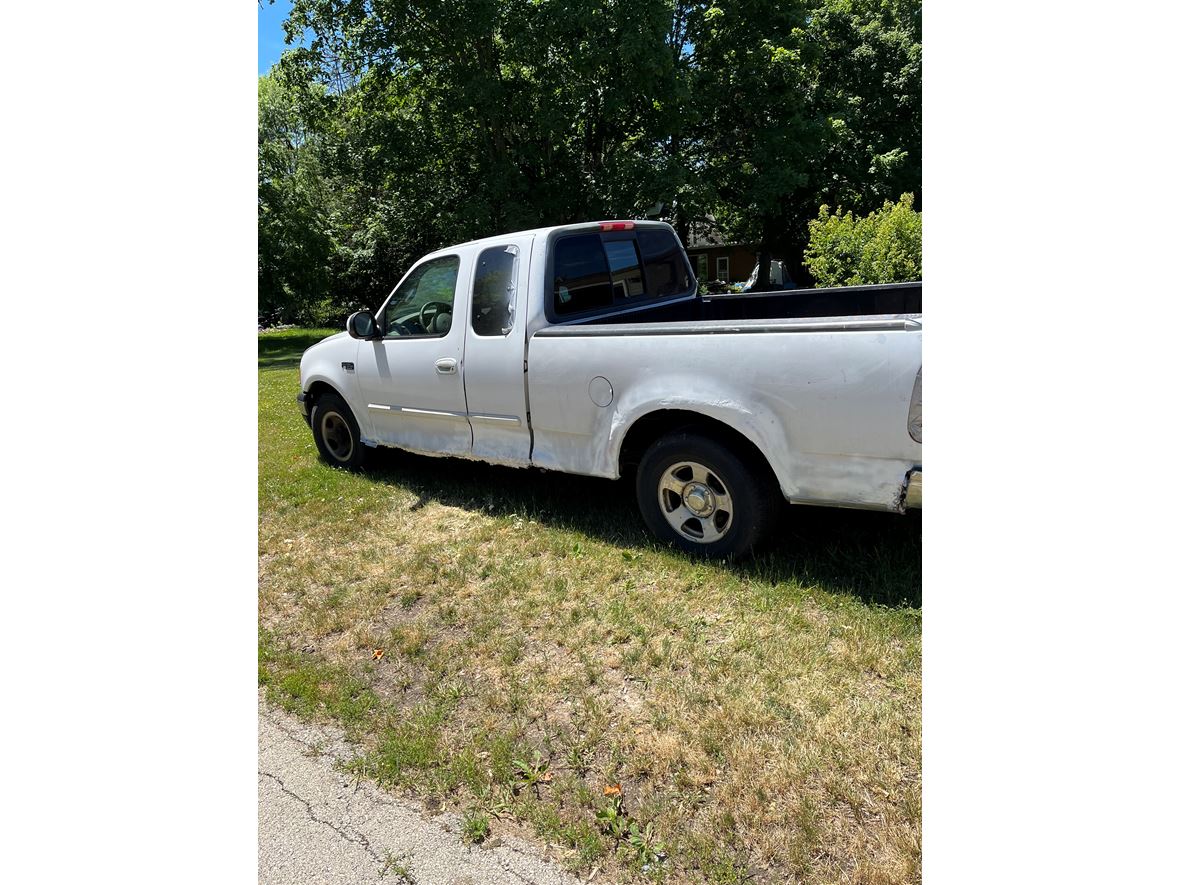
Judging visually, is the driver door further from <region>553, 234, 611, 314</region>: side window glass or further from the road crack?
the road crack

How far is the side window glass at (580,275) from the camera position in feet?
17.6

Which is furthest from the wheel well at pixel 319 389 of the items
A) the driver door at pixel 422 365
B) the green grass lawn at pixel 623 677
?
the green grass lawn at pixel 623 677

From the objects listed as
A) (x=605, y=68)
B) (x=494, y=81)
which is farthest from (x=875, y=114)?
(x=494, y=81)

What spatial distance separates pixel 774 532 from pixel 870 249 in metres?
6.46

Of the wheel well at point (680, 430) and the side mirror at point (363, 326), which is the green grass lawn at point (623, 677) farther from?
the side mirror at point (363, 326)

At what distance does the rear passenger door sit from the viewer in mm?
5207

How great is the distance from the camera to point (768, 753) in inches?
112

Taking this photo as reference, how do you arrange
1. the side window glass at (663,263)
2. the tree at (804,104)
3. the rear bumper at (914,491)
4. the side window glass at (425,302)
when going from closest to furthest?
the rear bumper at (914,491) → the side window glass at (425,302) → the side window glass at (663,263) → the tree at (804,104)

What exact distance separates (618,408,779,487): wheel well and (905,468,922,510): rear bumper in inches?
28.8

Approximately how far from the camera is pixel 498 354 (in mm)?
5289

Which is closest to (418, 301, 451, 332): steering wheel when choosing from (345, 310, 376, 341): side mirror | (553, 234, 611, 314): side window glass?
(345, 310, 376, 341): side mirror

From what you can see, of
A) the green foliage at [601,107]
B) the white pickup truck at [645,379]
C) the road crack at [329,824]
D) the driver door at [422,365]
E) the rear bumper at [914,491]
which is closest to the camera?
the road crack at [329,824]

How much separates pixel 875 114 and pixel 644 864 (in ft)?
94.1

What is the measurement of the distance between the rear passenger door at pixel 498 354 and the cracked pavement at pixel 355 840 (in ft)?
8.40
